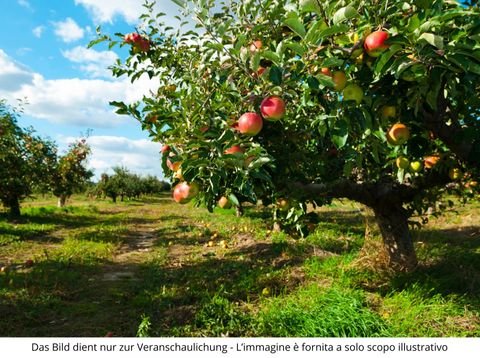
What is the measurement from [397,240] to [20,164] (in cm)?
1169

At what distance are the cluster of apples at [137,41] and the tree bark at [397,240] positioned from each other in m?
3.74

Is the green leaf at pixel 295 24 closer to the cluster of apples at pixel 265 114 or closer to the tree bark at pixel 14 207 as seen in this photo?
the cluster of apples at pixel 265 114

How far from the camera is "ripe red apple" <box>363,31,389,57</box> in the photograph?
1.79 meters

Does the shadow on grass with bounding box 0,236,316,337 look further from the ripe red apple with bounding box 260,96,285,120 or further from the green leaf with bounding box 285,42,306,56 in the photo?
the green leaf with bounding box 285,42,306,56

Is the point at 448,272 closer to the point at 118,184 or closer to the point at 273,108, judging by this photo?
the point at 273,108

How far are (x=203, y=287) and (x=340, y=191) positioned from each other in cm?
259

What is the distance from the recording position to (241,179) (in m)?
1.94

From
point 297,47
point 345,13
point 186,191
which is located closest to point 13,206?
point 186,191

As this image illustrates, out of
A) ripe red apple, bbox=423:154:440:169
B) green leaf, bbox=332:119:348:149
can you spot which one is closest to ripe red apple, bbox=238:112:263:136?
green leaf, bbox=332:119:348:149

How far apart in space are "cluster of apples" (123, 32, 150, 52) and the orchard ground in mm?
2895

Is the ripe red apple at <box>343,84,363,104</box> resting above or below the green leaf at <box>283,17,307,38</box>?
below

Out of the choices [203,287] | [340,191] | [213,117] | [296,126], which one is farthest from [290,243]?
[213,117]
